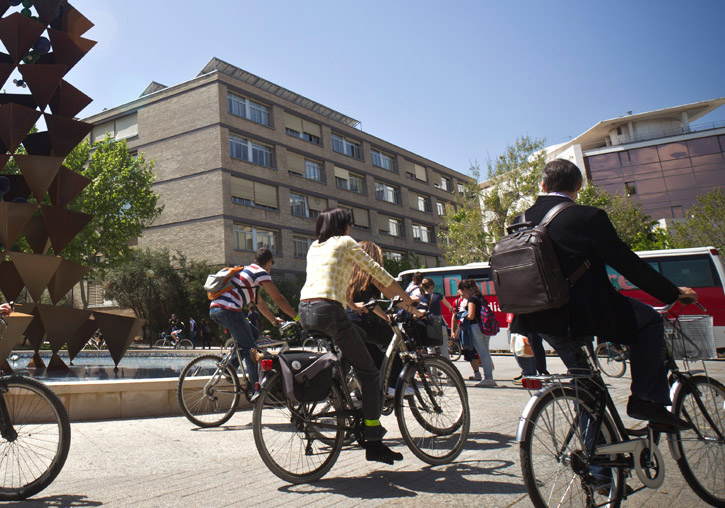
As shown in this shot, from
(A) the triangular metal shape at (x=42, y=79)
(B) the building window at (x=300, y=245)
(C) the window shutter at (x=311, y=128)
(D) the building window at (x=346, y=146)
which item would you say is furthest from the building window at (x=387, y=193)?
(A) the triangular metal shape at (x=42, y=79)

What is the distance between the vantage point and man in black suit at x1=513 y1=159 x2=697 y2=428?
8.22 ft

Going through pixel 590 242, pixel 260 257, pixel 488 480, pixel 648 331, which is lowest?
pixel 488 480

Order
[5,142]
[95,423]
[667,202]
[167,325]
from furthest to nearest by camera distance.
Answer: [667,202], [167,325], [5,142], [95,423]

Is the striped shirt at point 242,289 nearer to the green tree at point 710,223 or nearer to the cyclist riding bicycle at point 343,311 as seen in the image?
the cyclist riding bicycle at point 343,311

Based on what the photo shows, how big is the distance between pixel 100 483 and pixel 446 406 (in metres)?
2.36

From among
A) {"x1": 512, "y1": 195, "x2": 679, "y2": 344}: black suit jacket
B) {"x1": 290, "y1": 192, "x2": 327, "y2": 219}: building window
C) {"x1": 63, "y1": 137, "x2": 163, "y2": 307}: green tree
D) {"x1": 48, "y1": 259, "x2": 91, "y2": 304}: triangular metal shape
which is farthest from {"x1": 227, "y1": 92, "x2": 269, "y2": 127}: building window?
{"x1": 512, "y1": 195, "x2": 679, "y2": 344}: black suit jacket

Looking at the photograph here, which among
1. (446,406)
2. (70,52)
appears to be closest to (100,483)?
(446,406)

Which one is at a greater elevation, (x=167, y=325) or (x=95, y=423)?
(x=167, y=325)

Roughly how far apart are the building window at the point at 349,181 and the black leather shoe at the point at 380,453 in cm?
4231

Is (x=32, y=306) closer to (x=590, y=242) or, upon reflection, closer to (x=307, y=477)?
(x=307, y=477)

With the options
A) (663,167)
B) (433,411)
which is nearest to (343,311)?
(433,411)

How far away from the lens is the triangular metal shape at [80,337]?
7.91m

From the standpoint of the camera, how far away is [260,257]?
561 centimetres

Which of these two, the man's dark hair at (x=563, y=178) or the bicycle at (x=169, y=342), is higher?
the bicycle at (x=169, y=342)
